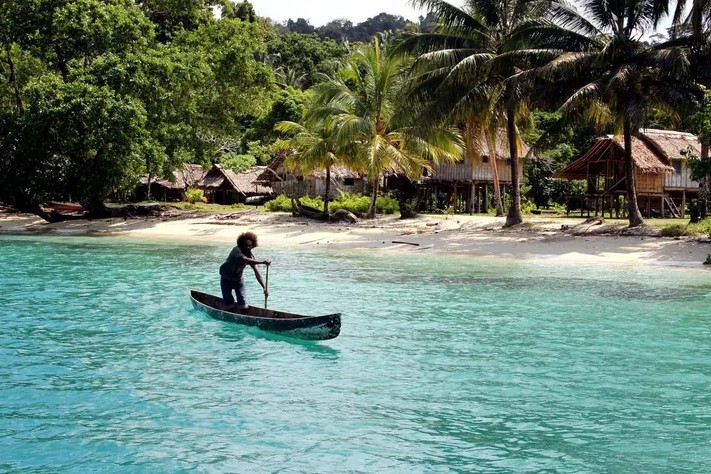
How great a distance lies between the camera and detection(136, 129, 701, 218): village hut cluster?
34938 mm

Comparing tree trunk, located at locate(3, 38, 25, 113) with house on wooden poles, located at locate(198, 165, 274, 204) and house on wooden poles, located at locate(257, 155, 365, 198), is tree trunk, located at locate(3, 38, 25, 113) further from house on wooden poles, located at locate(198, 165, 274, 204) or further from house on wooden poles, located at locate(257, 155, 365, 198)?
house on wooden poles, located at locate(198, 165, 274, 204)

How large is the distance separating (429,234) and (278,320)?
1920 cm

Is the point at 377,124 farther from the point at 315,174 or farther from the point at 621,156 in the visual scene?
the point at 621,156

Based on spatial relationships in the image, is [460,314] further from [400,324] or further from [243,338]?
[243,338]

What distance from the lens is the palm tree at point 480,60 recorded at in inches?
1076

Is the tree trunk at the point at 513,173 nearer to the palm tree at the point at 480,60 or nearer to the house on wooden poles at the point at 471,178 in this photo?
the palm tree at the point at 480,60

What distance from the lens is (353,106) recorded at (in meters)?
35.6

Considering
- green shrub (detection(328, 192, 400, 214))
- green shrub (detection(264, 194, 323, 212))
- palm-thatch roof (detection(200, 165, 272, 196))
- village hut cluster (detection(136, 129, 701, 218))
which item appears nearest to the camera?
village hut cluster (detection(136, 129, 701, 218))

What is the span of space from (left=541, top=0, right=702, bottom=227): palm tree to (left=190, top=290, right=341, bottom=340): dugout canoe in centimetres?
1500

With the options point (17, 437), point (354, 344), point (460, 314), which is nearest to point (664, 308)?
point (460, 314)

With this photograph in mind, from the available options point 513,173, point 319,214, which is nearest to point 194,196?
point 319,214

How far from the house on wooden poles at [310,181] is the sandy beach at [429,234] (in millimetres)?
5361

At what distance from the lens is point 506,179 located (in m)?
41.6

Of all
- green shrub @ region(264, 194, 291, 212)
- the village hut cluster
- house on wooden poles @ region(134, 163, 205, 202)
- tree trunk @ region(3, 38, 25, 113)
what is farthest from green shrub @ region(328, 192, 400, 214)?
house on wooden poles @ region(134, 163, 205, 202)
